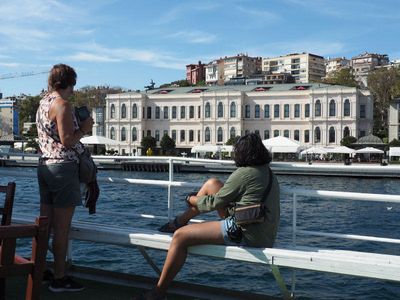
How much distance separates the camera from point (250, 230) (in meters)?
3.50

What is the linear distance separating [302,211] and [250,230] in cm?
1302

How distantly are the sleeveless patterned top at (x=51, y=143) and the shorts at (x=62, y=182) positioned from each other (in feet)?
0.14

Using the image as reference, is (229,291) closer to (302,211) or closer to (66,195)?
(66,195)

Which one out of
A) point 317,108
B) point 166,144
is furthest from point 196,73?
point 166,144

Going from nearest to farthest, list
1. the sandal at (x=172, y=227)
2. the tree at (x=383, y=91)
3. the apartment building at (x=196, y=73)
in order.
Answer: the sandal at (x=172, y=227) → the tree at (x=383, y=91) → the apartment building at (x=196, y=73)

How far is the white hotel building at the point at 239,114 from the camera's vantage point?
249ft

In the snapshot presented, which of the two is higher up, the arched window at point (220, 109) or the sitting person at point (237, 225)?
the arched window at point (220, 109)

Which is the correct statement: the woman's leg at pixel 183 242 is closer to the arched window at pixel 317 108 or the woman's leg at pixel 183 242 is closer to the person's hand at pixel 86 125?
the person's hand at pixel 86 125

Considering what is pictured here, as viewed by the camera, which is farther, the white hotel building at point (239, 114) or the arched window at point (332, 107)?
the arched window at point (332, 107)

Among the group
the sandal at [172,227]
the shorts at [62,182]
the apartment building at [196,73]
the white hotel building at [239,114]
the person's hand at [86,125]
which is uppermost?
the apartment building at [196,73]

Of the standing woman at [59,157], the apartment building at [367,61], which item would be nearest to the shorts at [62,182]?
the standing woman at [59,157]

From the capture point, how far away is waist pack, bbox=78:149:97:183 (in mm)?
3797

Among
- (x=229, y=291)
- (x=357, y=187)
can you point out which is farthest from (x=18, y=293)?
(x=357, y=187)

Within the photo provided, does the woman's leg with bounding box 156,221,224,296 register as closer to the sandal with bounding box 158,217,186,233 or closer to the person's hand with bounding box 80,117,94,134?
the sandal with bounding box 158,217,186,233
